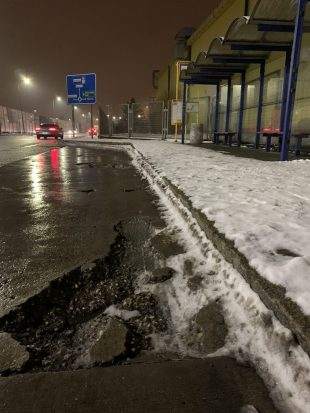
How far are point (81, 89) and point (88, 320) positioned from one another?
30.1 m

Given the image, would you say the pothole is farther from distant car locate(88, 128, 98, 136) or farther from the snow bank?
distant car locate(88, 128, 98, 136)

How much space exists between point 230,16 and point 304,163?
16.8m

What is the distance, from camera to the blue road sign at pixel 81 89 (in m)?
29.4

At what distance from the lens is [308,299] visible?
1771 mm

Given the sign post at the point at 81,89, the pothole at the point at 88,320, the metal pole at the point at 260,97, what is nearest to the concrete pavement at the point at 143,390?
the pothole at the point at 88,320

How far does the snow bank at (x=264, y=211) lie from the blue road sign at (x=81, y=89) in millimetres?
24430

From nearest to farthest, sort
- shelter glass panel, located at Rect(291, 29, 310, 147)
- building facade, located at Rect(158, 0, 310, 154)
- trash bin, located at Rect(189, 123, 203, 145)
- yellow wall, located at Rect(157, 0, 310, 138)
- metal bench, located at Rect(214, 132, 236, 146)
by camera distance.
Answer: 1. building facade, located at Rect(158, 0, 310, 154)
2. shelter glass panel, located at Rect(291, 29, 310, 147)
3. yellow wall, located at Rect(157, 0, 310, 138)
4. metal bench, located at Rect(214, 132, 236, 146)
5. trash bin, located at Rect(189, 123, 203, 145)

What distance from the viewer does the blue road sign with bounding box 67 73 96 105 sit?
29375 millimetres

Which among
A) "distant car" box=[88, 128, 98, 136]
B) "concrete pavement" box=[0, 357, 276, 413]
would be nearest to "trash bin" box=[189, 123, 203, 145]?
"distant car" box=[88, 128, 98, 136]

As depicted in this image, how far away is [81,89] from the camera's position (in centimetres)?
2962

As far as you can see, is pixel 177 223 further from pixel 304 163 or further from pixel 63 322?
pixel 304 163

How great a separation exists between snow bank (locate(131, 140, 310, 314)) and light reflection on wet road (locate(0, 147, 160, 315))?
89 centimetres

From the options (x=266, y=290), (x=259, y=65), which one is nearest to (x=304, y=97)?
(x=259, y=65)

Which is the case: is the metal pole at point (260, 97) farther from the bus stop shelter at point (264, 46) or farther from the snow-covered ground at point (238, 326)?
the snow-covered ground at point (238, 326)
